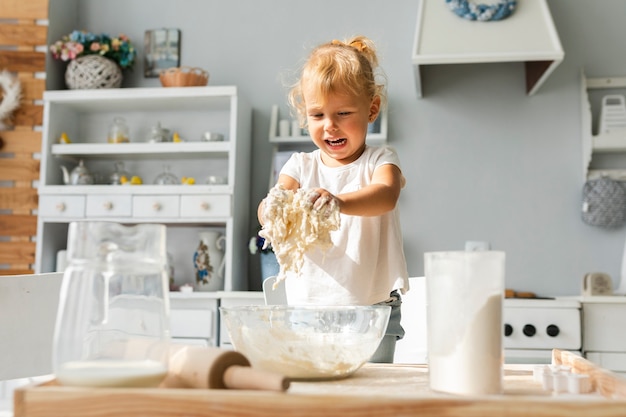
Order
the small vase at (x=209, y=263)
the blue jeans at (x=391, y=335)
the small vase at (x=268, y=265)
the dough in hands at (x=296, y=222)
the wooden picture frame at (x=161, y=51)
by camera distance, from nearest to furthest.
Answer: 1. the dough in hands at (x=296, y=222)
2. the blue jeans at (x=391, y=335)
3. the small vase at (x=268, y=265)
4. the small vase at (x=209, y=263)
5. the wooden picture frame at (x=161, y=51)

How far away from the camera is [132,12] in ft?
10.7

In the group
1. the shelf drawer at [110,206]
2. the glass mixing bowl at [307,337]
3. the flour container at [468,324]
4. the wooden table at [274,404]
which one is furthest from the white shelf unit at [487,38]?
the wooden table at [274,404]

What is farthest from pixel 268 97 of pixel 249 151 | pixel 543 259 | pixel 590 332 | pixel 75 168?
pixel 590 332

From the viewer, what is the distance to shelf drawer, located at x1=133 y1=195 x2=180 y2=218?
2773 mm

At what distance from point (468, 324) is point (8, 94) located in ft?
9.12

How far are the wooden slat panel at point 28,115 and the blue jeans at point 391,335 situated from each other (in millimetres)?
2173

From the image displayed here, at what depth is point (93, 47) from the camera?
9.78 ft

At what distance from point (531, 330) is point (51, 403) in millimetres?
2088

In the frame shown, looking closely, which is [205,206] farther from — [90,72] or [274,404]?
[274,404]

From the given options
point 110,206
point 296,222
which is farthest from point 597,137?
point 296,222

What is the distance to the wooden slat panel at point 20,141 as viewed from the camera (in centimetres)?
299

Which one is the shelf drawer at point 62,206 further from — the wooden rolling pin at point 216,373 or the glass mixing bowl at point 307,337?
the wooden rolling pin at point 216,373

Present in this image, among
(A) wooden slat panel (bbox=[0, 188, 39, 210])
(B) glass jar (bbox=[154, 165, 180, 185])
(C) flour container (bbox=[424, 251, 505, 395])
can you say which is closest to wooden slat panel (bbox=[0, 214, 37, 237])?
(A) wooden slat panel (bbox=[0, 188, 39, 210])

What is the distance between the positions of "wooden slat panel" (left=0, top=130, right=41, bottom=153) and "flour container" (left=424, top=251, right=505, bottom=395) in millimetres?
2685
